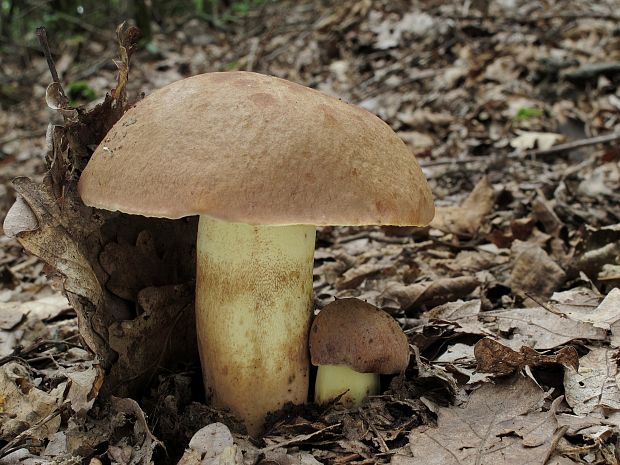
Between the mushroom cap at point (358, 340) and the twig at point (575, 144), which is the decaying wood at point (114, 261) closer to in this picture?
the mushroom cap at point (358, 340)

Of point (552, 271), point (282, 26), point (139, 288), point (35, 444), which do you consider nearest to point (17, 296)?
point (139, 288)

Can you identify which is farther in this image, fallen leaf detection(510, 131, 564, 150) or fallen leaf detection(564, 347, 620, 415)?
fallen leaf detection(510, 131, 564, 150)

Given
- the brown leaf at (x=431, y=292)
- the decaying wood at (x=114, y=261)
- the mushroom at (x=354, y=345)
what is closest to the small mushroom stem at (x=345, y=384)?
the mushroom at (x=354, y=345)

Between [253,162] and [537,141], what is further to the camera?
[537,141]

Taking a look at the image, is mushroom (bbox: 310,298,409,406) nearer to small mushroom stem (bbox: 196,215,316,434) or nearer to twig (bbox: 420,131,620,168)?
small mushroom stem (bbox: 196,215,316,434)

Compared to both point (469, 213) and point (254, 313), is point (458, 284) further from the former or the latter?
point (254, 313)

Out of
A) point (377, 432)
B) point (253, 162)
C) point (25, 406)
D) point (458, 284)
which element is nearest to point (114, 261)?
point (25, 406)

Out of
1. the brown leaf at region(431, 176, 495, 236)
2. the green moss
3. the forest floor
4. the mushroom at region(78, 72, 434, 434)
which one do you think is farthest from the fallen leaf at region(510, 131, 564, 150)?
the mushroom at region(78, 72, 434, 434)
